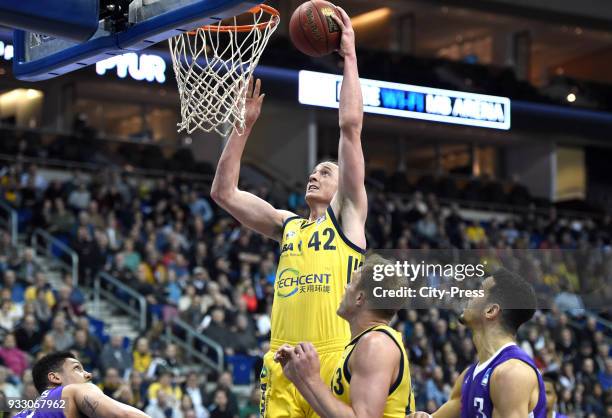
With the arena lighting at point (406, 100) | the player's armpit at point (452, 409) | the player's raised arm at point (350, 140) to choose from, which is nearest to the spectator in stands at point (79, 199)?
the arena lighting at point (406, 100)

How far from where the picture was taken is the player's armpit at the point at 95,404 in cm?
498

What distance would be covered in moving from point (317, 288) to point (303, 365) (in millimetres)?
1067

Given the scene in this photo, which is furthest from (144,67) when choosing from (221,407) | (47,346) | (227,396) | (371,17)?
(371,17)

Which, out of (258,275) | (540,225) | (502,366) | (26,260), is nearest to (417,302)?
(502,366)

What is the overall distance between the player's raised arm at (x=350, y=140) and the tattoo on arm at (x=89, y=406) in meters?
1.46

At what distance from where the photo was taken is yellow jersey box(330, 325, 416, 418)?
4.26m

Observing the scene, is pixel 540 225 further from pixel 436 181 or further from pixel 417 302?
pixel 417 302

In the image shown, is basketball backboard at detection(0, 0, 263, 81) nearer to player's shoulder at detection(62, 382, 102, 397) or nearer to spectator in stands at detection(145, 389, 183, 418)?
player's shoulder at detection(62, 382, 102, 397)

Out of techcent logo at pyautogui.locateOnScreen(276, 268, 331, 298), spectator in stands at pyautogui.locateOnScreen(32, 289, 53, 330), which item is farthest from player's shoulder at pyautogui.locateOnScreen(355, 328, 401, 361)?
spectator in stands at pyautogui.locateOnScreen(32, 289, 53, 330)

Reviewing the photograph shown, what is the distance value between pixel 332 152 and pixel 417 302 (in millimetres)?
19045

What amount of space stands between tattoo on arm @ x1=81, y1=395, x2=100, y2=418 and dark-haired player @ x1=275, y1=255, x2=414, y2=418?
1.22 m

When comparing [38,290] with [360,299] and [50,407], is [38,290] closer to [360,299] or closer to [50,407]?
[50,407]

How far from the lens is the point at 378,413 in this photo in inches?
161

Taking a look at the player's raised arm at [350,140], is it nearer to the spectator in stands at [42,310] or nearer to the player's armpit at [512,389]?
the player's armpit at [512,389]
